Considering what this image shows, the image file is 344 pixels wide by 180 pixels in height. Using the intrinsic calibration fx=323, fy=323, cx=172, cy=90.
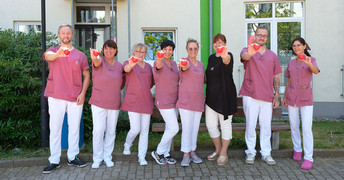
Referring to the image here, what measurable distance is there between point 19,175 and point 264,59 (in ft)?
13.0

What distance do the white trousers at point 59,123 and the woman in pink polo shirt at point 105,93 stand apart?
272 mm

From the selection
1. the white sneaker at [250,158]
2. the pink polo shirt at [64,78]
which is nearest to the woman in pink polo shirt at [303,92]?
the white sneaker at [250,158]

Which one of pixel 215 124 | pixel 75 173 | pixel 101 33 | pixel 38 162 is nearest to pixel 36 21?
pixel 101 33

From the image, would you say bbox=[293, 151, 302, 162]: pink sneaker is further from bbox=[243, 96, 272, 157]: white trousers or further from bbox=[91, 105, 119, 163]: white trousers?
bbox=[91, 105, 119, 163]: white trousers

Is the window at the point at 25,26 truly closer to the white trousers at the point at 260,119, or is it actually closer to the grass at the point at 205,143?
the grass at the point at 205,143

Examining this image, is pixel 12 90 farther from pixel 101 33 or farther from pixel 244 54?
pixel 101 33

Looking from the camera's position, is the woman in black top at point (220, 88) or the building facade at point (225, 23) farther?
the building facade at point (225, 23)

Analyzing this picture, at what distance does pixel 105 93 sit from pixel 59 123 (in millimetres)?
797

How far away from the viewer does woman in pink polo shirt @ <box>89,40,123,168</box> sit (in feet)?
15.3

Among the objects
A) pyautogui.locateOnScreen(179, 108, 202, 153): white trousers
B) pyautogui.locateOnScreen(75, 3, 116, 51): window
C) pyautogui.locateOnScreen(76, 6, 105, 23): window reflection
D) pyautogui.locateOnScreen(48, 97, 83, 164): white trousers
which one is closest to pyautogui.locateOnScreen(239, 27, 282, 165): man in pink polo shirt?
pyautogui.locateOnScreen(179, 108, 202, 153): white trousers

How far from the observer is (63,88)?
4.58 metres

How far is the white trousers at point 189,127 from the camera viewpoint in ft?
15.8

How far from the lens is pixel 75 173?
15.3ft

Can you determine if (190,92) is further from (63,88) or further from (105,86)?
(63,88)
